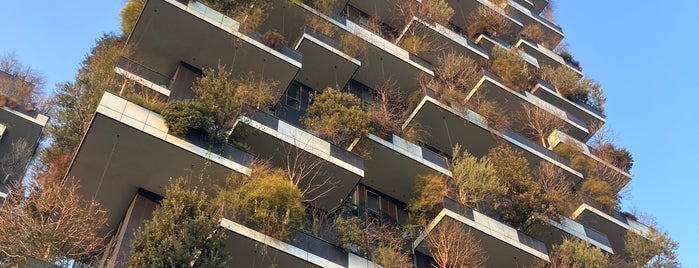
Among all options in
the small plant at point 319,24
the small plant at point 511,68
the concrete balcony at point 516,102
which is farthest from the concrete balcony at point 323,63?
the small plant at point 511,68

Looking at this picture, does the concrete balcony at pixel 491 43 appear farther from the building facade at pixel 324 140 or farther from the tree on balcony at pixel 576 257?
the tree on balcony at pixel 576 257

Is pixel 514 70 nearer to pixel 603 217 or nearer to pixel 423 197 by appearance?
pixel 603 217

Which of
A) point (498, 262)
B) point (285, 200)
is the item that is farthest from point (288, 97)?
point (498, 262)

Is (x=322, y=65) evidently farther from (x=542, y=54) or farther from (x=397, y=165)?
(x=542, y=54)

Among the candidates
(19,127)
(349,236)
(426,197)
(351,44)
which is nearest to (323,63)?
(351,44)

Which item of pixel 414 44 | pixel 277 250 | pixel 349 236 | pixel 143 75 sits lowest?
pixel 277 250

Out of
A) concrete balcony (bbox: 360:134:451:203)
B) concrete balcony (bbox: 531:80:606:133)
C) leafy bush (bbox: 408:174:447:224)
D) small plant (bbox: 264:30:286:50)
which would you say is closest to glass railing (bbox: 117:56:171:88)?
small plant (bbox: 264:30:286:50)

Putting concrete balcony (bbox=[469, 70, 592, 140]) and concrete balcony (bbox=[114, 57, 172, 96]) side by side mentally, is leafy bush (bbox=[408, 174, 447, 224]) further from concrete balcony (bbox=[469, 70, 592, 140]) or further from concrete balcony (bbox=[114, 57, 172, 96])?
concrete balcony (bbox=[114, 57, 172, 96])
